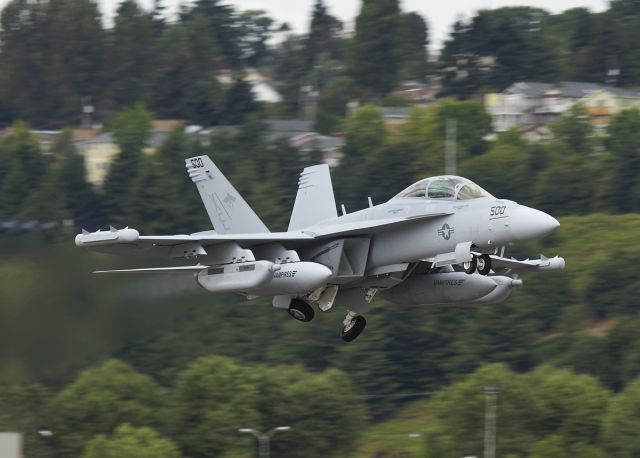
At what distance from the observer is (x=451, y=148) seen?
10244 centimetres

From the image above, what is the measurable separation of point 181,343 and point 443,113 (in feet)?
147

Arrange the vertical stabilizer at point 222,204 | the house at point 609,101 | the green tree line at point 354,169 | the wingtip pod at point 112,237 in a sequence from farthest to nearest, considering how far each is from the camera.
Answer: the house at point 609,101, the green tree line at point 354,169, the vertical stabilizer at point 222,204, the wingtip pod at point 112,237

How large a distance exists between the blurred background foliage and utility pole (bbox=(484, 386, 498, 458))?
0.84 meters

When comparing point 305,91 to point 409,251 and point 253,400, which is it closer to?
point 253,400

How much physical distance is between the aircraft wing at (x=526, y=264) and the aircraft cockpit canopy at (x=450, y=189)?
3.13m

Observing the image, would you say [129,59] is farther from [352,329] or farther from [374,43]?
[352,329]

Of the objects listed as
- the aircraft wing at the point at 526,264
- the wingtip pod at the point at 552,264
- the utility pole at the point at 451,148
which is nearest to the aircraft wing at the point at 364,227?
the aircraft wing at the point at 526,264

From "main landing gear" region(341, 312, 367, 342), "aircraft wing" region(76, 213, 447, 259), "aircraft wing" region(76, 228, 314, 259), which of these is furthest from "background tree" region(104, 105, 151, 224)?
"aircraft wing" region(76, 228, 314, 259)

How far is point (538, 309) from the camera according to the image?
79062 mm

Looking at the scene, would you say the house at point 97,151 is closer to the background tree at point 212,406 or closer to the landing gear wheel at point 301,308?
the background tree at point 212,406

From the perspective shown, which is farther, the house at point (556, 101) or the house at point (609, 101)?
the house at point (556, 101)

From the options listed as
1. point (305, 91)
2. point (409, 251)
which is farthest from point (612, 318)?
point (305, 91)

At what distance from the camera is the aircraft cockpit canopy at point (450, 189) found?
26891 mm

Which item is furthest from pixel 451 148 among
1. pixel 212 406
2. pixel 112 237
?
pixel 112 237
